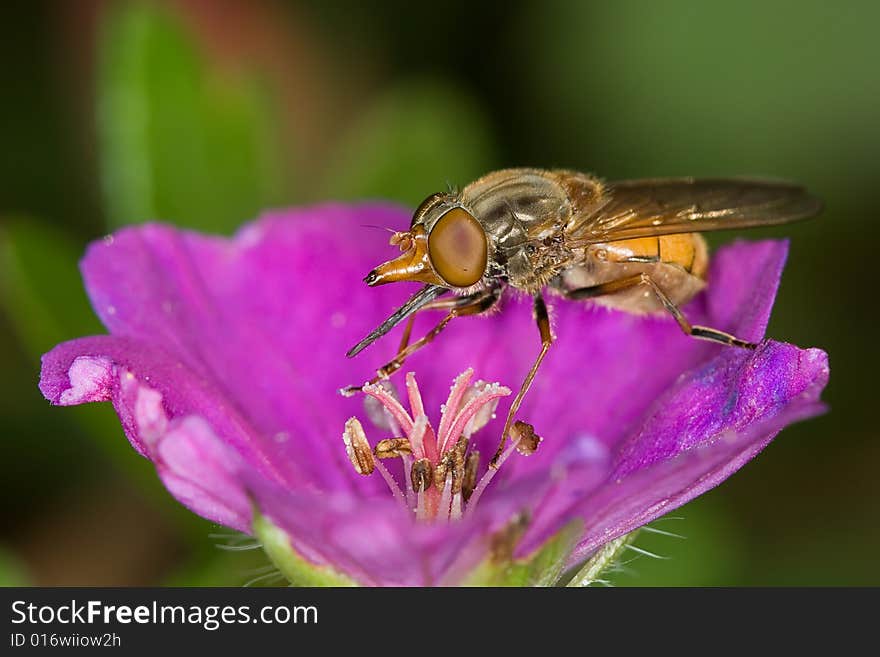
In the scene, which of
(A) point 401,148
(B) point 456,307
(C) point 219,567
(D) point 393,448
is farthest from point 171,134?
(D) point 393,448

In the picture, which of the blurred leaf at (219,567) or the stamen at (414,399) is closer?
the stamen at (414,399)

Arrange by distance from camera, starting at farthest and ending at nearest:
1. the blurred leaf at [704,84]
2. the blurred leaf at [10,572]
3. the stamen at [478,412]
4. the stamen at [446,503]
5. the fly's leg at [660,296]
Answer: the blurred leaf at [704,84], the blurred leaf at [10,572], the stamen at [478,412], the fly's leg at [660,296], the stamen at [446,503]

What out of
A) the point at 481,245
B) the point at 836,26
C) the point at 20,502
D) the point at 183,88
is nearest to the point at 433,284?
the point at 481,245

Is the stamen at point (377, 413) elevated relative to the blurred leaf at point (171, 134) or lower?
lower

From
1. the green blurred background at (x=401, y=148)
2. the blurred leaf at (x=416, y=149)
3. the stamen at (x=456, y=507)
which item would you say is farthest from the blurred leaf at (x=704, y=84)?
the stamen at (x=456, y=507)

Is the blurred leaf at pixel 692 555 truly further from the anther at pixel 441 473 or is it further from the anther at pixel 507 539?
the anther at pixel 507 539

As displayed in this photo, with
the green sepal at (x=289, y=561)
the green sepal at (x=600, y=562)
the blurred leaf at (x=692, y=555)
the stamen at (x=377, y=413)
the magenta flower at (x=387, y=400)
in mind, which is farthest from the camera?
the blurred leaf at (x=692, y=555)

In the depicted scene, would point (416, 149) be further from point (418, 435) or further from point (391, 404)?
point (418, 435)

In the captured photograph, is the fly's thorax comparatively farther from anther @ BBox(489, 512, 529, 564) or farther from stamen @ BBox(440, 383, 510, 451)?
anther @ BBox(489, 512, 529, 564)
